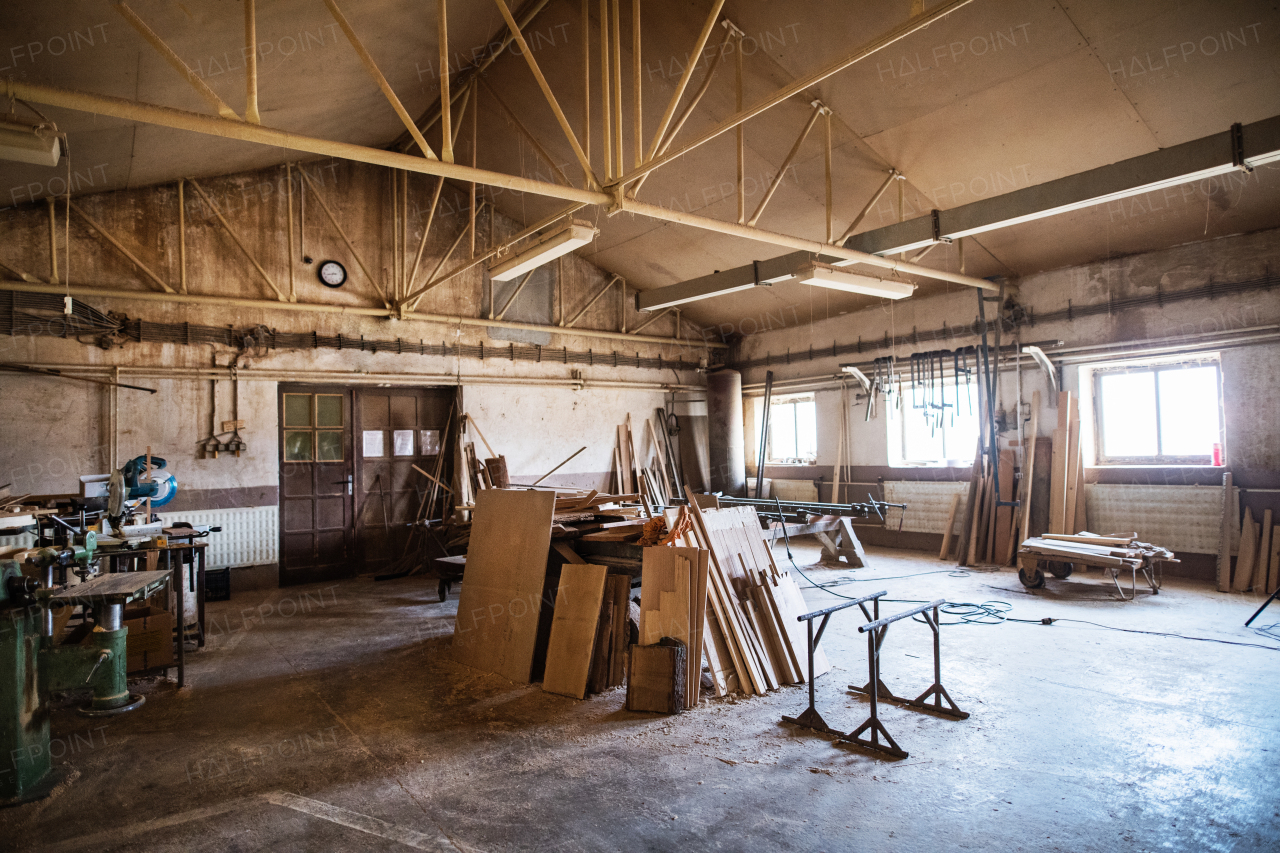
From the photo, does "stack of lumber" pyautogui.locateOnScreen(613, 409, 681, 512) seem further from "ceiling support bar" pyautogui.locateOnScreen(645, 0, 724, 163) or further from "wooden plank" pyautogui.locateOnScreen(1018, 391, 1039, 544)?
"ceiling support bar" pyautogui.locateOnScreen(645, 0, 724, 163)

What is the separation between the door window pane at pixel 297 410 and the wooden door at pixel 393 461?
591 millimetres

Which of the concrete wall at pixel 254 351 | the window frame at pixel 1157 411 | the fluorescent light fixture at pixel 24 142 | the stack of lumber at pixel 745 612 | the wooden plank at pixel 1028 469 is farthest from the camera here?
the wooden plank at pixel 1028 469

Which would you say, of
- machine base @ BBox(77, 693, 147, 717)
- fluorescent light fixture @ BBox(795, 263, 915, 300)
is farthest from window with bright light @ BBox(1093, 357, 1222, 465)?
machine base @ BBox(77, 693, 147, 717)

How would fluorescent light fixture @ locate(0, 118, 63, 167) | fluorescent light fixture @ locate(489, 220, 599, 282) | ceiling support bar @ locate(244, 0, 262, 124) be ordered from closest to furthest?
fluorescent light fixture @ locate(0, 118, 63, 167), ceiling support bar @ locate(244, 0, 262, 124), fluorescent light fixture @ locate(489, 220, 599, 282)

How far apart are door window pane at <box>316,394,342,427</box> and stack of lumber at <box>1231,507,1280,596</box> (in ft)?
33.4

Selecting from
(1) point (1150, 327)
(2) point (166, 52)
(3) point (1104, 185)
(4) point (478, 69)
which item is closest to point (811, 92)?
(3) point (1104, 185)

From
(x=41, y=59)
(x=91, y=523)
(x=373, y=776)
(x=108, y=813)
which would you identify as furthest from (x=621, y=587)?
(x=41, y=59)

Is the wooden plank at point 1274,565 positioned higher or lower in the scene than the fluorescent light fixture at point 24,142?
lower

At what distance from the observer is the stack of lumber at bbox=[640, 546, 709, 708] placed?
4102 mm

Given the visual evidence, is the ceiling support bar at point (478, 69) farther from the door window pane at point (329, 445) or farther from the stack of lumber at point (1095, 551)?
the stack of lumber at point (1095, 551)

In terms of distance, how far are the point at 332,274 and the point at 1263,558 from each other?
10.7 m

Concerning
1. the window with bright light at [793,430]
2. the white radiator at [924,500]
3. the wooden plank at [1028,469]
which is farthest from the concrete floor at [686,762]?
the window with bright light at [793,430]

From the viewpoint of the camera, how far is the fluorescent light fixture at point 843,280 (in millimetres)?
6590

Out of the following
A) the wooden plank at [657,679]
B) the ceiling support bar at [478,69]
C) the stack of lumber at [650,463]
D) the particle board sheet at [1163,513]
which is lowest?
the wooden plank at [657,679]
